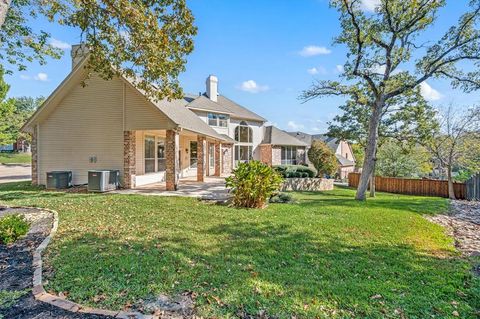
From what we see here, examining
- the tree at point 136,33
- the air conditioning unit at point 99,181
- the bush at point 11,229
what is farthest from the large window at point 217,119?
the bush at point 11,229

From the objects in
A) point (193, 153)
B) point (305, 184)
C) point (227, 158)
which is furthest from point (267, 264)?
point (227, 158)

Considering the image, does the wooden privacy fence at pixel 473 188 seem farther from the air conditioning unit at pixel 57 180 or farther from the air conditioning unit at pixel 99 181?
the air conditioning unit at pixel 57 180

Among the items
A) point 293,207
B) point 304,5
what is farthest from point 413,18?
point 293,207

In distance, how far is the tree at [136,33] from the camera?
24.8 feet

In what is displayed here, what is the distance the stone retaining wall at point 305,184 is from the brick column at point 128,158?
851cm

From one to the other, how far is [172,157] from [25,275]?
914 centimetres

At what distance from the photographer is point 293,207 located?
988 cm

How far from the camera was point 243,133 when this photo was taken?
3052cm

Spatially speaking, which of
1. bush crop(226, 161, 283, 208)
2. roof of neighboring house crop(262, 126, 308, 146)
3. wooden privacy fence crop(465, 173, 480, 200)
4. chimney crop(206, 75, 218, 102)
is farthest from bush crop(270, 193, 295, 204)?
roof of neighboring house crop(262, 126, 308, 146)

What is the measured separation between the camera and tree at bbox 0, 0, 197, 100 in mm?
7562

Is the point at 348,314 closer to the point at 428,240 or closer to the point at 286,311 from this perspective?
the point at 286,311

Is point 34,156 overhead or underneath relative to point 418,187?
overhead

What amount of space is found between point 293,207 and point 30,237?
7.41 metres

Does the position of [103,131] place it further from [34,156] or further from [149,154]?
[34,156]
